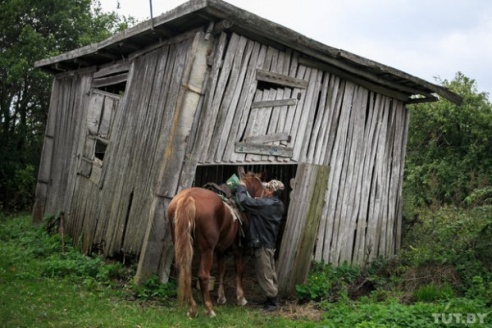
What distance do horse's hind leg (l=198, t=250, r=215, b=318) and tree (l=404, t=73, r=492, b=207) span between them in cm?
1195

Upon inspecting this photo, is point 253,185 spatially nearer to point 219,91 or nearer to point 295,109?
point 295,109

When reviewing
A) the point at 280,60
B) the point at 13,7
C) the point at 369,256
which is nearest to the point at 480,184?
the point at 369,256

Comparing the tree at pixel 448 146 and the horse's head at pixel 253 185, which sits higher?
the tree at pixel 448 146

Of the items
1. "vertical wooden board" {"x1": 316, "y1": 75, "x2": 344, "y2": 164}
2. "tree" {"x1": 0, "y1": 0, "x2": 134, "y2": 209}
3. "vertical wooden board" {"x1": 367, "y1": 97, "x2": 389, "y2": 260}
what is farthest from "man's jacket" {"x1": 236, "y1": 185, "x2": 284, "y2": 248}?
"tree" {"x1": 0, "y1": 0, "x2": 134, "y2": 209}

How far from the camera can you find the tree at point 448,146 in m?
18.2

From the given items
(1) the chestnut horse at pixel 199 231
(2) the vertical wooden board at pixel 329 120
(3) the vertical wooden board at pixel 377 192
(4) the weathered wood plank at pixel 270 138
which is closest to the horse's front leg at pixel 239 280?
(1) the chestnut horse at pixel 199 231

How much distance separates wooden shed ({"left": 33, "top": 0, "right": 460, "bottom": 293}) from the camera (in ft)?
27.0

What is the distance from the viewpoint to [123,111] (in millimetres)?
10383

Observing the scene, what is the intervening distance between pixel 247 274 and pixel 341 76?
4405 mm

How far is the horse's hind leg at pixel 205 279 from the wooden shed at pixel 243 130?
3.61 ft

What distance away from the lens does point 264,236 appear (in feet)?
25.9

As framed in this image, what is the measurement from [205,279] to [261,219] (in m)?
1.36

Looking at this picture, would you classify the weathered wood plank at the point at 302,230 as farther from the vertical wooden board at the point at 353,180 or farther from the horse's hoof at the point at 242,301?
the vertical wooden board at the point at 353,180

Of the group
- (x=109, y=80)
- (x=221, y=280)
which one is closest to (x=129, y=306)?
(x=221, y=280)
